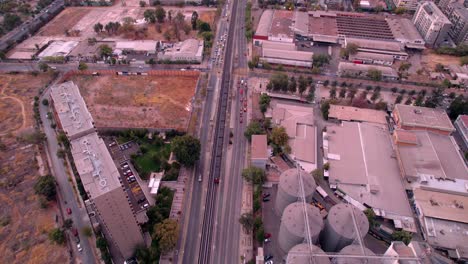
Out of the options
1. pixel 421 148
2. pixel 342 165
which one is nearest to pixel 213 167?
pixel 342 165

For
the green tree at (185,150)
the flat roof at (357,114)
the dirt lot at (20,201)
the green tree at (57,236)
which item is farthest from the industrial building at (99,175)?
the flat roof at (357,114)

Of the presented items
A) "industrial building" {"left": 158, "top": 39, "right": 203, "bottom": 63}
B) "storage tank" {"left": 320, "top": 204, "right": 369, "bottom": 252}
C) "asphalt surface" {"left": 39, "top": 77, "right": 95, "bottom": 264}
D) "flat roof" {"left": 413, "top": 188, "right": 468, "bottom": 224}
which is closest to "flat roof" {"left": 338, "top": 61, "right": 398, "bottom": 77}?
"flat roof" {"left": 413, "top": 188, "right": 468, "bottom": 224}

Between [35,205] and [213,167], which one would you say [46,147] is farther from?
[213,167]

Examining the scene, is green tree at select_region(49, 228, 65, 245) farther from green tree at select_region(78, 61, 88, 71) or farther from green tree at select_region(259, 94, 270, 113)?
green tree at select_region(78, 61, 88, 71)

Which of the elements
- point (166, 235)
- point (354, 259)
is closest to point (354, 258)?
point (354, 259)

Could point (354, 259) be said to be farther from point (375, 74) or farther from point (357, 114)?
point (375, 74)

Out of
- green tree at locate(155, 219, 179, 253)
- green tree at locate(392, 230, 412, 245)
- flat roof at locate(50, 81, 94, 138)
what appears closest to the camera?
flat roof at locate(50, 81, 94, 138)

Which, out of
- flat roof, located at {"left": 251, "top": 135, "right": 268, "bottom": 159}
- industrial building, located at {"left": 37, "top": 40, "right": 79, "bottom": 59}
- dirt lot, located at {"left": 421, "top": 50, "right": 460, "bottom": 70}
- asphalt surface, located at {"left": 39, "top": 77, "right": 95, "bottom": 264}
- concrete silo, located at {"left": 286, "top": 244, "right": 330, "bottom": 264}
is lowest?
asphalt surface, located at {"left": 39, "top": 77, "right": 95, "bottom": 264}

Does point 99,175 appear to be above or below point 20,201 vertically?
above
